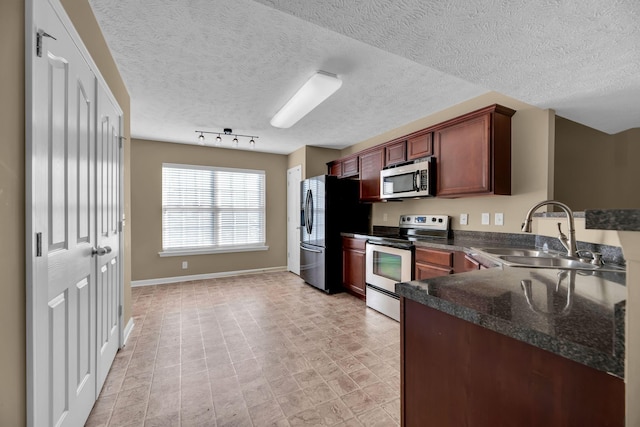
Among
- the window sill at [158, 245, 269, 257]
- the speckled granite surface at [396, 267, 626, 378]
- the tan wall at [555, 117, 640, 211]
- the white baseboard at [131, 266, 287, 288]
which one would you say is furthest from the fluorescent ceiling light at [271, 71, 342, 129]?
the white baseboard at [131, 266, 287, 288]

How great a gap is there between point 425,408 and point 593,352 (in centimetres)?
57

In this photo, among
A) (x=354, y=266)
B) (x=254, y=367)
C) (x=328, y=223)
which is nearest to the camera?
(x=254, y=367)

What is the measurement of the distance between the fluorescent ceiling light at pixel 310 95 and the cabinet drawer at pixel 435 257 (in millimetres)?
1804

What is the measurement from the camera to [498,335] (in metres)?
0.72

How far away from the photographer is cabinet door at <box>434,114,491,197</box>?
8.09ft

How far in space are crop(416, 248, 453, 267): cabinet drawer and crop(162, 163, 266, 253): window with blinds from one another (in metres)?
3.32

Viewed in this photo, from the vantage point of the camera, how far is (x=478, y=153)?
252 cm

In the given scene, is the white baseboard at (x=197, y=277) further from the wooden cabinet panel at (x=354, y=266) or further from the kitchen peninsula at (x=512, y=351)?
the kitchen peninsula at (x=512, y=351)

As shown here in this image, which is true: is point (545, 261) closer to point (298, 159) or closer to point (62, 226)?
point (62, 226)

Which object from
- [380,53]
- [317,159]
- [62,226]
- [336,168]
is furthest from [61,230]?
[317,159]

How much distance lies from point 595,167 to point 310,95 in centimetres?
338

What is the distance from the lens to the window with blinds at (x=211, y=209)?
4578mm
